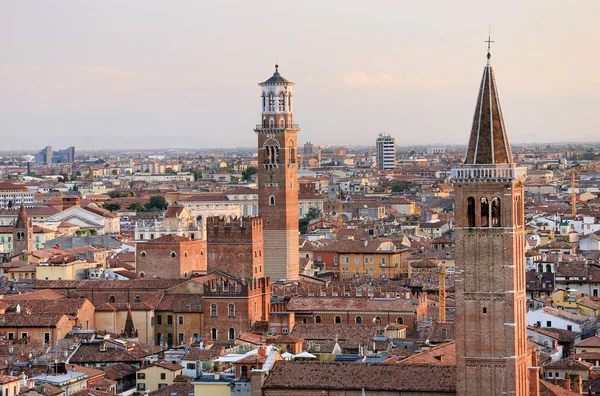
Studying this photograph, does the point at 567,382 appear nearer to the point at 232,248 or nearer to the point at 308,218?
the point at 232,248

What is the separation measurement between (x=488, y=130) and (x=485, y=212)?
5.43 ft

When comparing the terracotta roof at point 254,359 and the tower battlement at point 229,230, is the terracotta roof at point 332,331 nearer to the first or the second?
the tower battlement at point 229,230

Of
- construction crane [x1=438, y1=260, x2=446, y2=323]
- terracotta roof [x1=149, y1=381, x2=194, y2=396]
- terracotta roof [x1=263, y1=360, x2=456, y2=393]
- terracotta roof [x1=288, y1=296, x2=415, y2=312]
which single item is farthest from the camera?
construction crane [x1=438, y1=260, x2=446, y2=323]

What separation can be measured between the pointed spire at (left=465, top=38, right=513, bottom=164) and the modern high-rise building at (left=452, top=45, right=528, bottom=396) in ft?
0.06

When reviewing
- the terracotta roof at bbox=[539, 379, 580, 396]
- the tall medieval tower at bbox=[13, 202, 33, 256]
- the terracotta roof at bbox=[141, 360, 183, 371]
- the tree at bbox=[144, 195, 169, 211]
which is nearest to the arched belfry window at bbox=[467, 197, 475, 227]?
the terracotta roof at bbox=[539, 379, 580, 396]

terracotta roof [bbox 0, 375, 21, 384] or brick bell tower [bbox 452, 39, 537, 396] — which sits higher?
brick bell tower [bbox 452, 39, 537, 396]

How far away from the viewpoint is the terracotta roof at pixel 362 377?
32906 mm

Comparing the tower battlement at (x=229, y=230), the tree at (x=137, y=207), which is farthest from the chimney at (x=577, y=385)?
the tree at (x=137, y=207)

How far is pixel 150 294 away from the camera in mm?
52188

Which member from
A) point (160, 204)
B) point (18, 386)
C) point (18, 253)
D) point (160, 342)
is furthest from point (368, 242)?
point (160, 204)

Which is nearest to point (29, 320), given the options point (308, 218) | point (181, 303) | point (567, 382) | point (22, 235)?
point (181, 303)

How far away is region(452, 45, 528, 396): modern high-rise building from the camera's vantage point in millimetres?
33281

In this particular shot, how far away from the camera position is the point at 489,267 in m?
33.6

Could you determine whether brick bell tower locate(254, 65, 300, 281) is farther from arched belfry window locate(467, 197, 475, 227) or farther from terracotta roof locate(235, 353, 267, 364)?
arched belfry window locate(467, 197, 475, 227)
